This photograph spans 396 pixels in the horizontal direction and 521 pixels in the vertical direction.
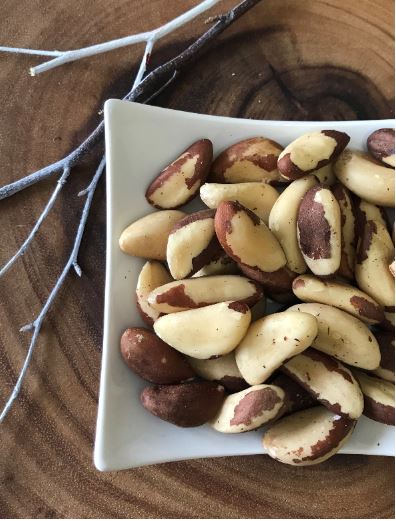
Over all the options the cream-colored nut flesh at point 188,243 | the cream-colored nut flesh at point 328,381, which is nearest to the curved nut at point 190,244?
the cream-colored nut flesh at point 188,243

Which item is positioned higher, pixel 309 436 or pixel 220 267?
pixel 220 267

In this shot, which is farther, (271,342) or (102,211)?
(102,211)

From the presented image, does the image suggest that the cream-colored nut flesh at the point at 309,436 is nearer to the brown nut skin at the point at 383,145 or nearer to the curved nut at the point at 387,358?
the curved nut at the point at 387,358

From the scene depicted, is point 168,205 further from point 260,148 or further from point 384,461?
point 384,461

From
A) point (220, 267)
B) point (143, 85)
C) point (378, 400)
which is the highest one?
point (143, 85)

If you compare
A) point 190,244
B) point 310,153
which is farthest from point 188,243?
point 310,153

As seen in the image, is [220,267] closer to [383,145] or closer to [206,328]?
[206,328]

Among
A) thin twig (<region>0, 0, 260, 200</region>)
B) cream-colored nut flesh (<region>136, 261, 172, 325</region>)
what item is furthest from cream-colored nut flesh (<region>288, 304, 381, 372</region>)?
thin twig (<region>0, 0, 260, 200</region>)
